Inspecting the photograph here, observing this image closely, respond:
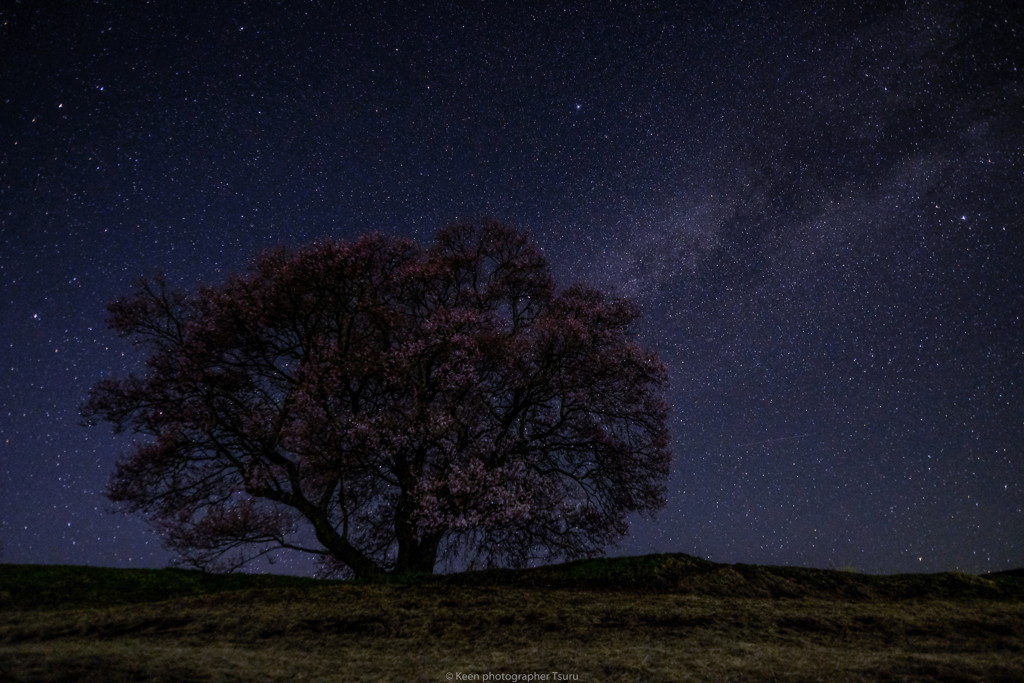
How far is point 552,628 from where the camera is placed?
10.4 meters

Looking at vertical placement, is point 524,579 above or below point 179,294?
below

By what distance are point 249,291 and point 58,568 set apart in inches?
339

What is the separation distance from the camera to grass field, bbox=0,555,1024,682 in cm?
823

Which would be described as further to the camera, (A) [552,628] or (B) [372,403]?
(B) [372,403]

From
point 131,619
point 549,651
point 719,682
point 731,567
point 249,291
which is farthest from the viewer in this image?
point 249,291

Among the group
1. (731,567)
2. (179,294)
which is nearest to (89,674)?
(731,567)

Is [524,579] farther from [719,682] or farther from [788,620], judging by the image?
[719,682]

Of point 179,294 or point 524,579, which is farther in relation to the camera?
point 179,294

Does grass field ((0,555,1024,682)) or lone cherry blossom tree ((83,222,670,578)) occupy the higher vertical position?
lone cherry blossom tree ((83,222,670,578))

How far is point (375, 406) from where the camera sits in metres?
18.3

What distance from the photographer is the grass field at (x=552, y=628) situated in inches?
324

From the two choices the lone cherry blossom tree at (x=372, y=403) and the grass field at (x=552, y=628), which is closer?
the grass field at (x=552, y=628)

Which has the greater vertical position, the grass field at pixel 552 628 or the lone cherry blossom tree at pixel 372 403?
the lone cherry blossom tree at pixel 372 403

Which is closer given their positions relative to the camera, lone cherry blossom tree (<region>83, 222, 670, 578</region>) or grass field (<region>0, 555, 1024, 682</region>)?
grass field (<region>0, 555, 1024, 682</region>)
